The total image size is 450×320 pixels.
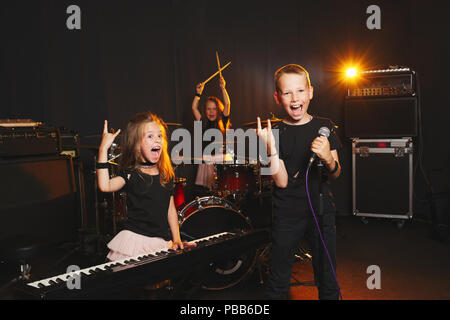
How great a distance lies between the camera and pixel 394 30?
197 inches

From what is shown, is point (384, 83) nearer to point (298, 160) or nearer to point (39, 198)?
point (298, 160)

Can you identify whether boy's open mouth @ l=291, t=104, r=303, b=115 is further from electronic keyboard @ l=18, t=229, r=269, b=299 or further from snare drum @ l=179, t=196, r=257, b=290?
snare drum @ l=179, t=196, r=257, b=290

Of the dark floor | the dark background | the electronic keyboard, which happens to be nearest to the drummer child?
the electronic keyboard

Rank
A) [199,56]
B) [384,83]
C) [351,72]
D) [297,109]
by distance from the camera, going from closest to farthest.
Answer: [297,109]
[351,72]
[384,83]
[199,56]

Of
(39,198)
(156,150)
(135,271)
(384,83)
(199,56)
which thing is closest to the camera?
(135,271)

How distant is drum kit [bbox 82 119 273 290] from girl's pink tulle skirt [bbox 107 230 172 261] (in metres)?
0.74

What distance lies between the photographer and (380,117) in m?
4.54

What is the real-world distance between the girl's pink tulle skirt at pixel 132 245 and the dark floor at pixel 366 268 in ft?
0.64

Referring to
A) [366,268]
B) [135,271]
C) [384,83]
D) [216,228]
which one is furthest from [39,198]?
[384,83]

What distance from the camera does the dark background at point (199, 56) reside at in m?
4.16

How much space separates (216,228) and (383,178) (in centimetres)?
259

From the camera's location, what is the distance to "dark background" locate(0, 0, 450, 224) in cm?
416

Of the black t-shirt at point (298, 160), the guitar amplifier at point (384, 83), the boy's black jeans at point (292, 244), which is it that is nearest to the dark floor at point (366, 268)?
the boy's black jeans at point (292, 244)

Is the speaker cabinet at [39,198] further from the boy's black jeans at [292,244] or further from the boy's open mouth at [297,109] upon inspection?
the boy's open mouth at [297,109]
